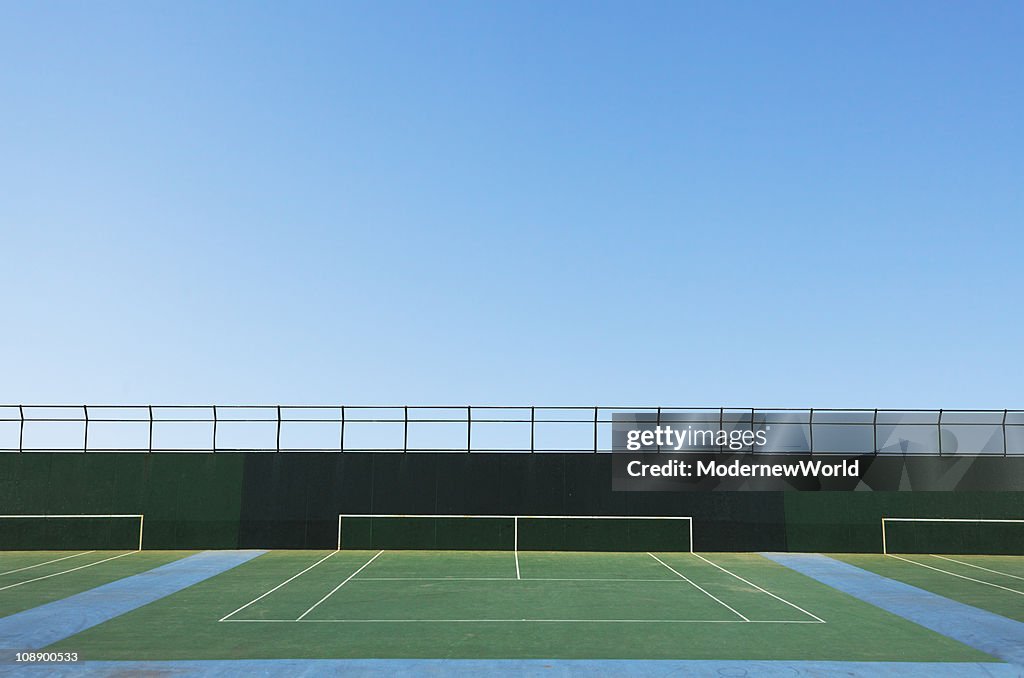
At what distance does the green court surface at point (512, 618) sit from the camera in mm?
15531

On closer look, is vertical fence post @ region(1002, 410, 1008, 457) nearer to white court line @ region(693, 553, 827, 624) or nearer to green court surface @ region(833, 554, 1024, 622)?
green court surface @ region(833, 554, 1024, 622)

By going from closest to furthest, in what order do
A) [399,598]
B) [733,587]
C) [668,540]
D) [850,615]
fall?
[850,615]
[399,598]
[733,587]
[668,540]

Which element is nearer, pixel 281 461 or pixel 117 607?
pixel 117 607

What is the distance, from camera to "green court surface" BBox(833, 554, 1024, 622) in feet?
71.2

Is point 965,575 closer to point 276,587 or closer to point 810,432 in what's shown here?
point 810,432

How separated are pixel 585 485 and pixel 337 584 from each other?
12.0m

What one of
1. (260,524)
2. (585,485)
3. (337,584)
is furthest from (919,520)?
(260,524)

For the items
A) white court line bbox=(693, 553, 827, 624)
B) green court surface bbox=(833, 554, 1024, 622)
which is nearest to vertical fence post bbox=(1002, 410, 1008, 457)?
green court surface bbox=(833, 554, 1024, 622)

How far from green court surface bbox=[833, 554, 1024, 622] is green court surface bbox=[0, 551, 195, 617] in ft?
69.1

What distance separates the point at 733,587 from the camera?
77.8 feet

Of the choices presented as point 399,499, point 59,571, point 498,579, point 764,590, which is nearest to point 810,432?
point 764,590

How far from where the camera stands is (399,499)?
33500 mm

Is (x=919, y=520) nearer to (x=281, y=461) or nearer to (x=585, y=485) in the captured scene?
(x=585, y=485)

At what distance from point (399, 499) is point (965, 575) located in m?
18.4
